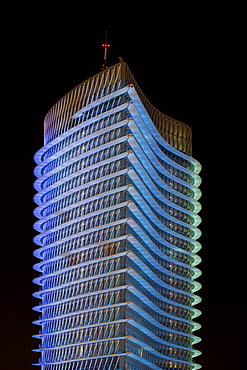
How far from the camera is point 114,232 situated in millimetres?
121500

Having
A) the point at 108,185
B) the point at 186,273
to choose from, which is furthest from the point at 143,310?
the point at 186,273

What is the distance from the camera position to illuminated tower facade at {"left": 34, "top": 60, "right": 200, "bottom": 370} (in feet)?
394

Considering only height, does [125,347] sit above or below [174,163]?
below

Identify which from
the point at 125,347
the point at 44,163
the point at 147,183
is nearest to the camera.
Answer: the point at 125,347

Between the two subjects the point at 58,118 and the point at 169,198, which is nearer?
the point at 58,118

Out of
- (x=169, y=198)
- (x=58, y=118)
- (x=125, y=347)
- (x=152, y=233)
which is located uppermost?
(x=58, y=118)

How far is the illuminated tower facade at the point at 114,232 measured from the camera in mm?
120125

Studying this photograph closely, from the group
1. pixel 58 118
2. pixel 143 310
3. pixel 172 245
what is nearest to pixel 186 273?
pixel 172 245

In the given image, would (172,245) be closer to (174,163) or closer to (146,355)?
(174,163)

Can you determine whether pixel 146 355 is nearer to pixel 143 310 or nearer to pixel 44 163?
pixel 143 310

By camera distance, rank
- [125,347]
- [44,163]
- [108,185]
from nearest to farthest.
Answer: [125,347], [108,185], [44,163]

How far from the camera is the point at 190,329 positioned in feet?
511

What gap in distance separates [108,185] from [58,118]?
23966 millimetres

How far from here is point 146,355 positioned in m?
131
